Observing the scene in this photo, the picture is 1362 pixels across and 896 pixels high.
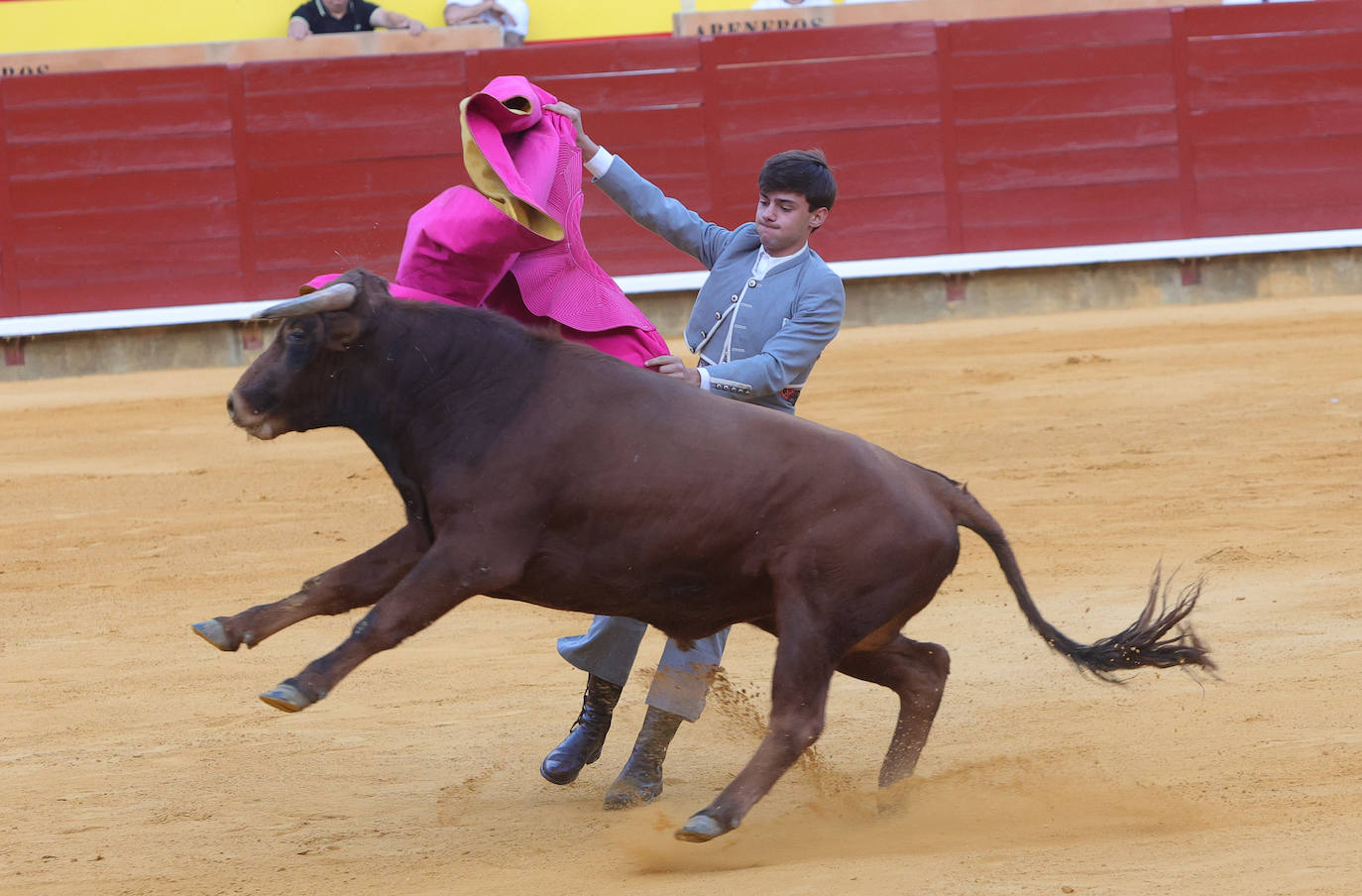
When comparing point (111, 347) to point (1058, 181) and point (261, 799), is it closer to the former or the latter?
point (1058, 181)

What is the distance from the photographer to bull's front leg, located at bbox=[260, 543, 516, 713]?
8.91 ft

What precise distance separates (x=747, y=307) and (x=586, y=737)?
37.1 inches

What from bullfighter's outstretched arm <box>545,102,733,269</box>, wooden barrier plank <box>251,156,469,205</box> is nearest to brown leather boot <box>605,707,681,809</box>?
bullfighter's outstretched arm <box>545,102,733,269</box>

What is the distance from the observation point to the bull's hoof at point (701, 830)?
2740 millimetres

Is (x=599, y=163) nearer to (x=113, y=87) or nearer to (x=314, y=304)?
(x=314, y=304)

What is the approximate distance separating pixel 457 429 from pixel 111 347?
24.6ft

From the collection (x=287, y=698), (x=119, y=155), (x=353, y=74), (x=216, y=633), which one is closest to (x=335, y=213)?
(x=353, y=74)

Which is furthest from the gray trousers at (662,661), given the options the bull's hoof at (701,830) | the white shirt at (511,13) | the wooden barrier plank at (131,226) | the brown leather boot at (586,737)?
the white shirt at (511,13)

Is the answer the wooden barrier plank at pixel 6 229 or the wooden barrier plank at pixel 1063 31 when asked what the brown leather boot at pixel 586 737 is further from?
the wooden barrier plank at pixel 1063 31

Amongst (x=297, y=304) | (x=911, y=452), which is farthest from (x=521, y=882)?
(x=911, y=452)

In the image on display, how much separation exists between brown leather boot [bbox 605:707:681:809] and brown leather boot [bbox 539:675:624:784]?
81 millimetres

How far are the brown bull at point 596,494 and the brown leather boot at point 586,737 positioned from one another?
0.50 metres

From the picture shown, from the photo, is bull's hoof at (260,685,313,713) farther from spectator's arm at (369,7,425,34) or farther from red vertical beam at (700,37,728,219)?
spectator's arm at (369,7,425,34)

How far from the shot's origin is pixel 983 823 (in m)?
3.04
